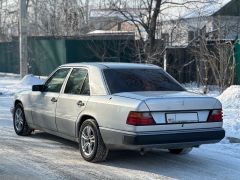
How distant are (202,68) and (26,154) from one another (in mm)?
12371

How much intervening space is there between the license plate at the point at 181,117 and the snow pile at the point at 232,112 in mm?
2547

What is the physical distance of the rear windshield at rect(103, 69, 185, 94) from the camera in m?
7.72

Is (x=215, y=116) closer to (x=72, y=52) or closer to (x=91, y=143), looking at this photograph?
(x=91, y=143)

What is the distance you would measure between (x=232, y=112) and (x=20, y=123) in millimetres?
5279

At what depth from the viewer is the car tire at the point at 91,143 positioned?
7.48 m

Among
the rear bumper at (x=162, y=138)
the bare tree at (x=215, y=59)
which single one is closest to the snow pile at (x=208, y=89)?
the bare tree at (x=215, y=59)

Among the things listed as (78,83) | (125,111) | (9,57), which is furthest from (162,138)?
(9,57)

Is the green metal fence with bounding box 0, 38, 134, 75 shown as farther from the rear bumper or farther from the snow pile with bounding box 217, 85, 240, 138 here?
the rear bumper

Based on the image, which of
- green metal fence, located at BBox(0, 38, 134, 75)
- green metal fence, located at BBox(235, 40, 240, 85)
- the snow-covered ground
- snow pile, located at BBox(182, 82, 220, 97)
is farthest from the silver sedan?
green metal fence, located at BBox(0, 38, 134, 75)

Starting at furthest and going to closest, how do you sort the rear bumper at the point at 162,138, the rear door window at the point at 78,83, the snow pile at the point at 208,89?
the snow pile at the point at 208,89 < the rear door window at the point at 78,83 < the rear bumper at the point at 162,138

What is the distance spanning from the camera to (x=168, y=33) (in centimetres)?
2350

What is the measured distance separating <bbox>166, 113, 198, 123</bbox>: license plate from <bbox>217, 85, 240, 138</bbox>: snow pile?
100 inches

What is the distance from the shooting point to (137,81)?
7898 millimetres

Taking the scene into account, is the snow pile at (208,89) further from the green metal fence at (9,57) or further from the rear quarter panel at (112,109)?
the green metal fence at (9,57)
